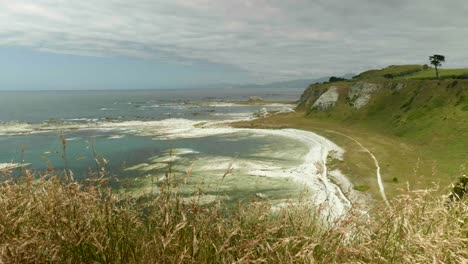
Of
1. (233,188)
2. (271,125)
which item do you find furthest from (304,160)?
(271,125)

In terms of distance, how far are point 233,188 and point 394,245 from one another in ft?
81.1

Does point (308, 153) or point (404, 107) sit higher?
point (404, 107)

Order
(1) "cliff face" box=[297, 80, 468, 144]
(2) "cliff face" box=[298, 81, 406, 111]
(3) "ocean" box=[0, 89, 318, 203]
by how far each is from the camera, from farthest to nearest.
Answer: (2) "cliff face" box=[298, 81, 406, 111], (1) "cliff face" box=[297, 80, 468, 144], (3) "ocean" box=[0, 89, 318, 203]

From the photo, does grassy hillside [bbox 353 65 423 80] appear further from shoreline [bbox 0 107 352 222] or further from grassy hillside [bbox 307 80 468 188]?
shoreline [bbox 0 107 352 222]

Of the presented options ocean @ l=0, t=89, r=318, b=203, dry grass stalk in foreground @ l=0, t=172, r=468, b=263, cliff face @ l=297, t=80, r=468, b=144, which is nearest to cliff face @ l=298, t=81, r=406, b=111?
cliff face @ l=297, t=80, r=468, b=144

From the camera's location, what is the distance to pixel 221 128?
237ft

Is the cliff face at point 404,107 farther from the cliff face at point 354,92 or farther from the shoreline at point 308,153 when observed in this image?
the shoreline at point 308,153

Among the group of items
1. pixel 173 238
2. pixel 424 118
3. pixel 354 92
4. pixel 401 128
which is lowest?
pixel 401 128

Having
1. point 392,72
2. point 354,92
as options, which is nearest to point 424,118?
point 354,92

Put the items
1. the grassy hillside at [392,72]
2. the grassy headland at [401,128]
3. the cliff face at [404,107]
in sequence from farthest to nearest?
1. the grassy hillside at [392,72]
2. the cliff face at [404,107]
3. the grassy headland at [401,128]

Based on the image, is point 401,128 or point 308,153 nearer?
point 308,153

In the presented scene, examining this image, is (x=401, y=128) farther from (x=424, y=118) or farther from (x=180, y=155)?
(x=180, y=155)

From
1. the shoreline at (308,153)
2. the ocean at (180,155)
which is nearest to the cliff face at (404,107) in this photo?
the shoreline at (308,153)

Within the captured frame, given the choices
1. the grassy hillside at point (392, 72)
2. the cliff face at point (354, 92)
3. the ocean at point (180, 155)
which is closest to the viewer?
the ocean at point (180, 155)
